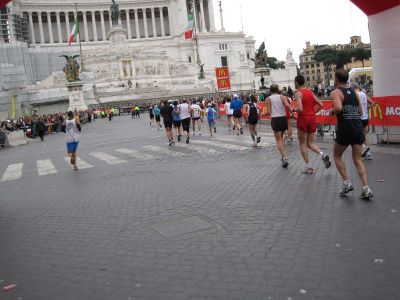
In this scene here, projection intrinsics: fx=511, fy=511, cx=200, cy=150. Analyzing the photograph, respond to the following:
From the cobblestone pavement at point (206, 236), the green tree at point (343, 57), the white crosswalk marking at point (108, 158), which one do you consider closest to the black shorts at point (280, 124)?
the cobblestone pavement at point (206, 236)

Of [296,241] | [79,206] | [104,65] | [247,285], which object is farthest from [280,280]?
[104,65]

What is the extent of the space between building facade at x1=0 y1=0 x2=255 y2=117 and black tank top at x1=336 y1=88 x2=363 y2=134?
57.6 metres

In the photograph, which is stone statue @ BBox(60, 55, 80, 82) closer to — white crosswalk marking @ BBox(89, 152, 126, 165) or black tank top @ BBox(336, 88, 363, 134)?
white crosswalk marking @ BBox(89, 152, 126, 165)

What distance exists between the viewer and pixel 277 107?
482 inches

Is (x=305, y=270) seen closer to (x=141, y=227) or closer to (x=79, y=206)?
(x=141, y=227)

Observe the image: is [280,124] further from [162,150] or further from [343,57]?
A: [343,57]

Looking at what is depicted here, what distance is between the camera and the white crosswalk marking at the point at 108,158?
15949mm

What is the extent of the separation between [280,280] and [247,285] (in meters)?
0.33

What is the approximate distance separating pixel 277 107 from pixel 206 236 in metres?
6.20

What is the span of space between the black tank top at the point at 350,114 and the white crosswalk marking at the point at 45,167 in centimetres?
959

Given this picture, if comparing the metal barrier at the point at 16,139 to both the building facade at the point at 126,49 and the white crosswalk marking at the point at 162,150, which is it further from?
the building facade at the point at 126,49

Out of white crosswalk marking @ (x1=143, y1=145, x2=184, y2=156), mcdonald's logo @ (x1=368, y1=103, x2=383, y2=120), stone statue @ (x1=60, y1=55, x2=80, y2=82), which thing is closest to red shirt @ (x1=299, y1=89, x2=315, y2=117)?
mcdonald's logo @ (x1=368, y1=103, x2=383, y2=120)

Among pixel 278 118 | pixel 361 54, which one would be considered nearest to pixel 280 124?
pixel 278 118

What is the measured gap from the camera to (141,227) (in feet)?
24.5
